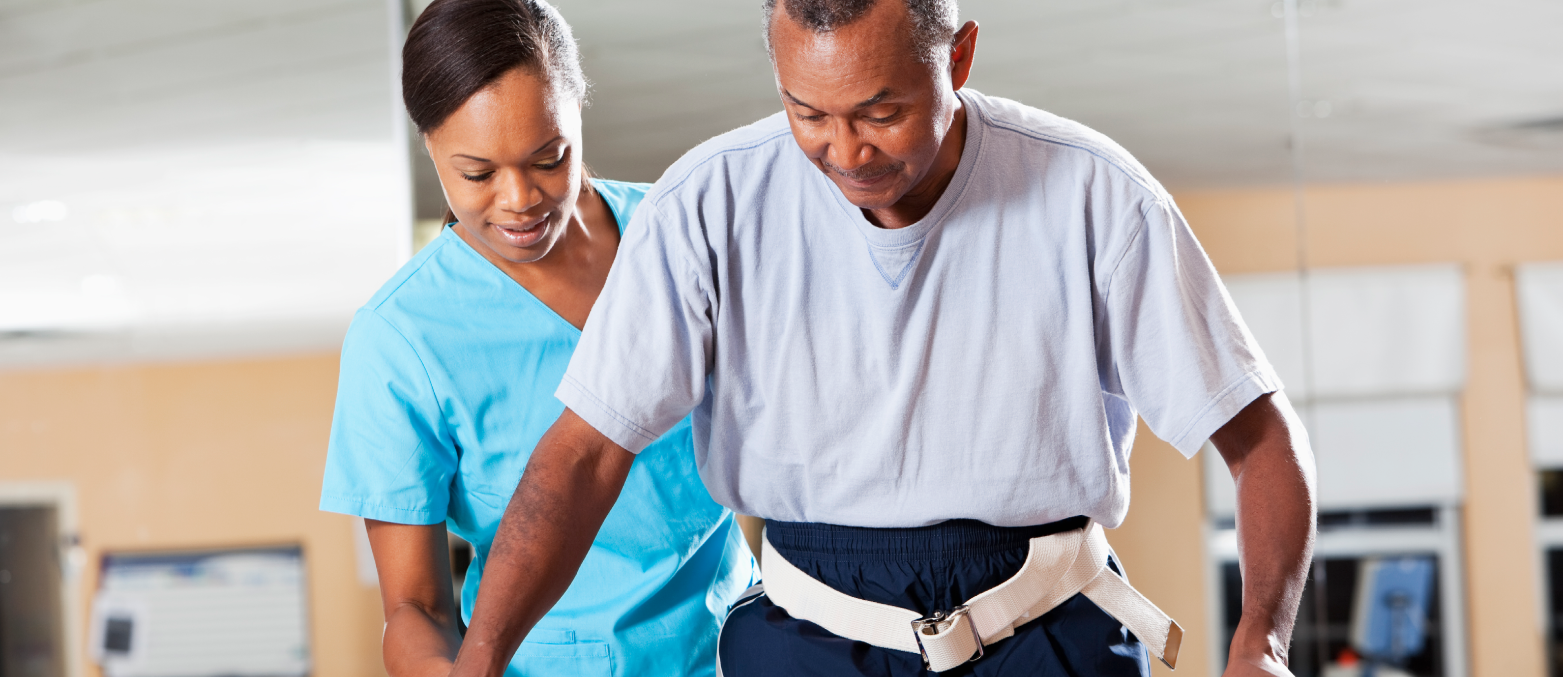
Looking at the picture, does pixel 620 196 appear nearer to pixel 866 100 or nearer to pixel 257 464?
pixel 866 100

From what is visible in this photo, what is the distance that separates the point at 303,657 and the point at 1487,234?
3853 millimetres

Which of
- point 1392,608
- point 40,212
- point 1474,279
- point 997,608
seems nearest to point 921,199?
point 997,608

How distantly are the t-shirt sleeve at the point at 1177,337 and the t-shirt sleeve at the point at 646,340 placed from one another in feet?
1.02

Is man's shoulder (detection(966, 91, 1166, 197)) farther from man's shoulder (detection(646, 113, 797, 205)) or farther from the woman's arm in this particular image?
the woman's arm

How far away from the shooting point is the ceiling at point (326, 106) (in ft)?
9.00

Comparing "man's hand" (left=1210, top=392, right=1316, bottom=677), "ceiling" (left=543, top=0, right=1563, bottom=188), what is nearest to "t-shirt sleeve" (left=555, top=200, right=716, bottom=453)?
"man's hand" (left=1210, top=392, right=1316, bottom=677)

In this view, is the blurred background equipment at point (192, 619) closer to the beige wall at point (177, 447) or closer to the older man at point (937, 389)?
the beige wall at point (177, 447)

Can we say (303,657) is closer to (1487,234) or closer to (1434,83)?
(1434,83)

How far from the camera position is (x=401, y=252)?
2.62 m

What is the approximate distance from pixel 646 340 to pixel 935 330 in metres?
0.22

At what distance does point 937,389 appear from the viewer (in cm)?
88

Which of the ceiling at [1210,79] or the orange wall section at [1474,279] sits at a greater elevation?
the ceiling at [1210,79]

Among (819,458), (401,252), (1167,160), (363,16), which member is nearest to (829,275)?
(819,458)

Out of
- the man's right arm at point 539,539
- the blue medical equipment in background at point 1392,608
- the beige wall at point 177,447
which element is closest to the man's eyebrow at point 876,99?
the man's right arm at point 539,539
